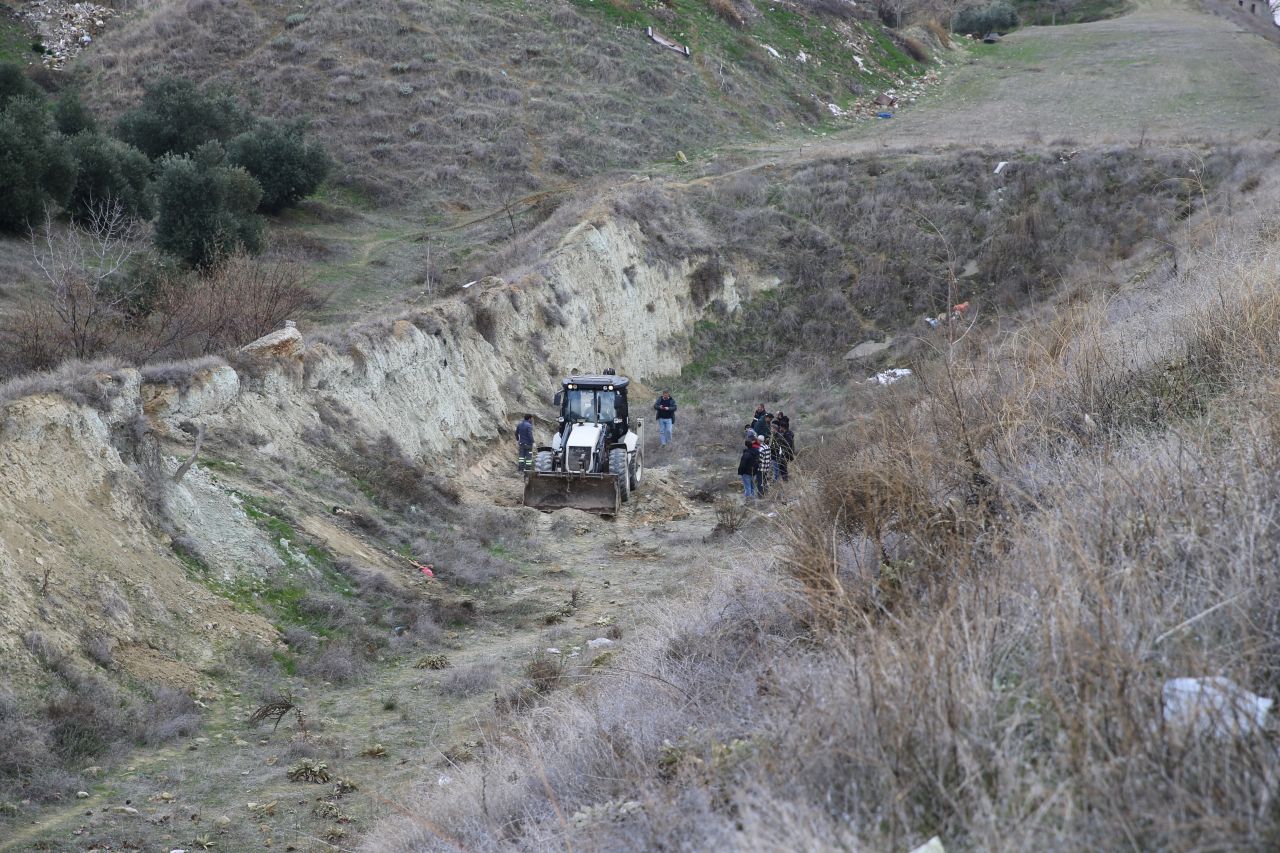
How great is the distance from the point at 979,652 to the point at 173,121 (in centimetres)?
4041

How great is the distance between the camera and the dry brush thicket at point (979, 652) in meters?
4.05

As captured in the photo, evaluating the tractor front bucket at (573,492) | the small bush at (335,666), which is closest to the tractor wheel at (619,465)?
the tractor front bucket at (573,492)

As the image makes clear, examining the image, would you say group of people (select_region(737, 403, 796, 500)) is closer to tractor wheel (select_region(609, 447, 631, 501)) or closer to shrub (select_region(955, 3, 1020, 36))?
tractor wheel (select_region(609, 447, 631, 501))

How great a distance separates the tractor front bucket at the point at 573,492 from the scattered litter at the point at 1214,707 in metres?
15.8

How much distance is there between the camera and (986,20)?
72.6 m

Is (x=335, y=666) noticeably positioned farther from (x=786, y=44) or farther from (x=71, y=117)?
(x=786, y=44)

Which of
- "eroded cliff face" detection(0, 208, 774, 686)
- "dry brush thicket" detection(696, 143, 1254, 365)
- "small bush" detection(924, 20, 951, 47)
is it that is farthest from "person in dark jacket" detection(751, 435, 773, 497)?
"small bush" detection(924, 20, 951, 47)

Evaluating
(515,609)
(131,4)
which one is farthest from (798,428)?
(131,4)

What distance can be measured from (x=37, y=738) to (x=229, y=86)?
1655 inches

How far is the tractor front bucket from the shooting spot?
783 inches

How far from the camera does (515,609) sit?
15.1m

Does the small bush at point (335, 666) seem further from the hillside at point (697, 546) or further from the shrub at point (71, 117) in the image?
the shrub at point (71, 117)

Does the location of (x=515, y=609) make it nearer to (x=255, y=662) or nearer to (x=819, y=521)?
(x=255, y=662)

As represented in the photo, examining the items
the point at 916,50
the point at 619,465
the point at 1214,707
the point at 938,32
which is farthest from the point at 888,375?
the point at 938,32
